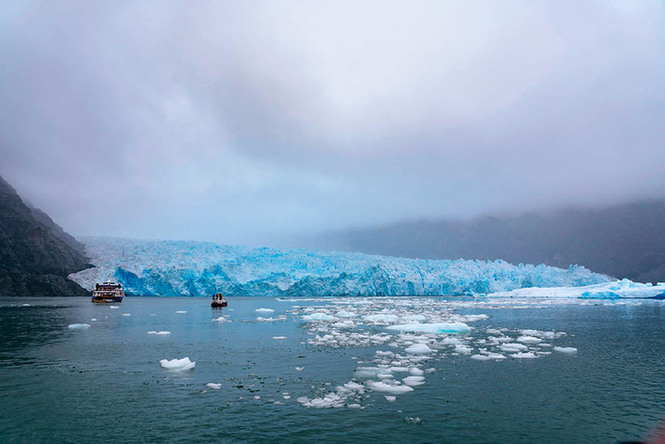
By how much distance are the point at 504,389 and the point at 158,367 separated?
11837 millimetres

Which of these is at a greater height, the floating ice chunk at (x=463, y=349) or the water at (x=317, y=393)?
the floating ice chunk at (x=463, y=349)

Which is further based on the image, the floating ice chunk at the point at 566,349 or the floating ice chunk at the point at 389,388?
the floating ice chunk at the point at 566,349

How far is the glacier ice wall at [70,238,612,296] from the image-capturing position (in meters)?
79.7

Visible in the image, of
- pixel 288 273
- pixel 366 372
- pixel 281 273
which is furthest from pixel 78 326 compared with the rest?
pixel 288 273

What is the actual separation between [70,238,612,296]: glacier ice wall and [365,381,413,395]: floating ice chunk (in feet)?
224

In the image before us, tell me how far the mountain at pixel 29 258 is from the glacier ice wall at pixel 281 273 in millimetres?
11372

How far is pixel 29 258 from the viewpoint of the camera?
302 ft

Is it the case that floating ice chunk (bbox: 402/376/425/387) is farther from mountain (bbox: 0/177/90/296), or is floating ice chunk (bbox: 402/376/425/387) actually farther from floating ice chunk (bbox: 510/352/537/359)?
mountain (bbox: 0/177/90/296)

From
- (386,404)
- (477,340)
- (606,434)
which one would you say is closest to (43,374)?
(386,404)

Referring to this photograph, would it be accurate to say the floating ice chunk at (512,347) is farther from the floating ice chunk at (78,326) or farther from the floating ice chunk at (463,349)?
the floating ice chunk at (78,326)

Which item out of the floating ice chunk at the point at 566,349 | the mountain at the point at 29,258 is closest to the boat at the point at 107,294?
the mountain at the point at 29,258

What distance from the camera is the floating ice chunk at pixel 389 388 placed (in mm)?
11402

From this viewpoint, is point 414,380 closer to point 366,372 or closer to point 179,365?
point 366,372

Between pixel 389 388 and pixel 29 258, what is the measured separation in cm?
10694
